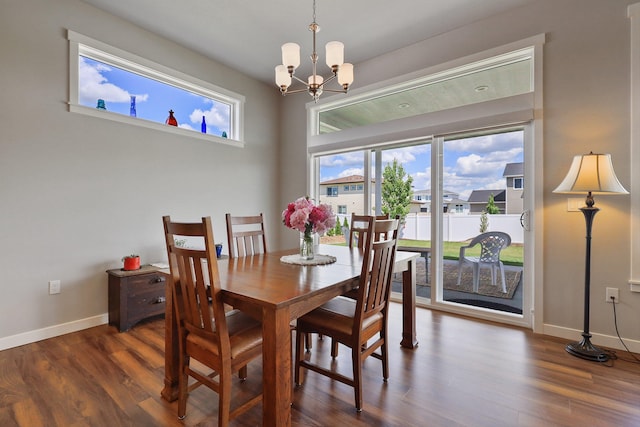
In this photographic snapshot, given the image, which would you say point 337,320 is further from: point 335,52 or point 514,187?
point 514,187

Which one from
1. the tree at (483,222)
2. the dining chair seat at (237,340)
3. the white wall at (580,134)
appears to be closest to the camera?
the dining chair seat at (237,340)

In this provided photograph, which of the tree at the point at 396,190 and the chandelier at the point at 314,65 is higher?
the chandelier at the point at 314,65

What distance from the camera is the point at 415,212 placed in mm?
3607

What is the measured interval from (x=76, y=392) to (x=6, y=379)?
0.59m

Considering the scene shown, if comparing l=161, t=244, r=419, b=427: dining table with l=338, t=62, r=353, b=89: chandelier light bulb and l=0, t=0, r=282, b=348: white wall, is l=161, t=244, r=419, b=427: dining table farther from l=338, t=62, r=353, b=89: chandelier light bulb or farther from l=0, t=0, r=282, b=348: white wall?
l=0, t=0, r=282, b=348: white wall

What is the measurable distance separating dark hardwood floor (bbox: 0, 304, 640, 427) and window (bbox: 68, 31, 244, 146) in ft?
7.22

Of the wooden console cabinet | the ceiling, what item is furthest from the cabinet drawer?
the ceiling

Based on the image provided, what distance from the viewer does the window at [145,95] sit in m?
2.82

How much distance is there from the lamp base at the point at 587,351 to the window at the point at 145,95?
4198mm

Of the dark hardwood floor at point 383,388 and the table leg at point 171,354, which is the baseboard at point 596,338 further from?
the table leg at point 171,354

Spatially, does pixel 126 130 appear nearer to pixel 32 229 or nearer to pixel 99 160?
pixel 99 160

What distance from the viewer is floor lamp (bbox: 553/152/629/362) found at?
2180mm

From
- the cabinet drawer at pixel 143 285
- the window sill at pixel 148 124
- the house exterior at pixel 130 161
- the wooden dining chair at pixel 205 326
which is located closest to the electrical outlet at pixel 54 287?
the house exterior at pixel 130 161

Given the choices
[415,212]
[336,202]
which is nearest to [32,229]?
[336,202]
